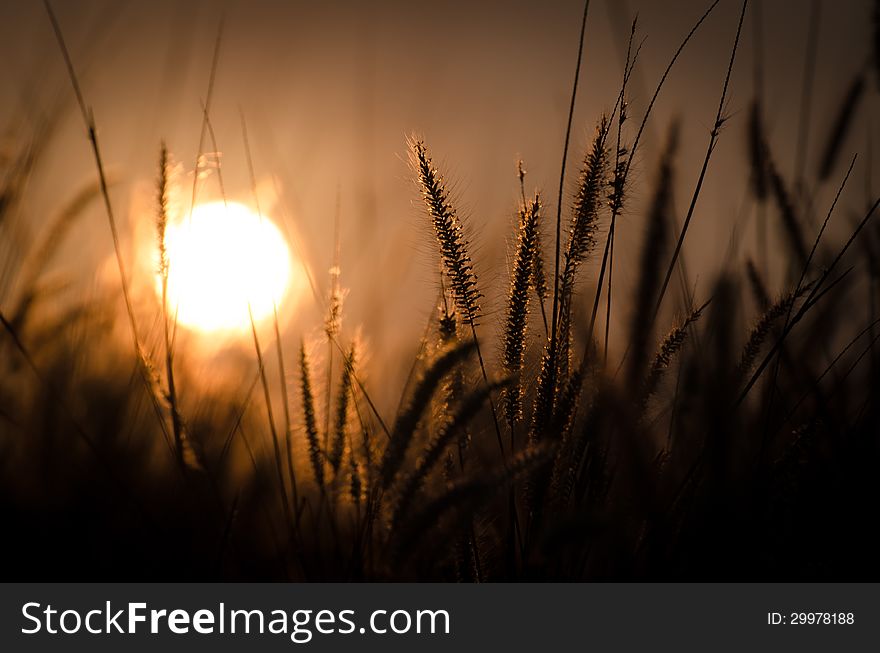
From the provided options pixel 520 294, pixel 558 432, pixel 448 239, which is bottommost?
pixel 558 432

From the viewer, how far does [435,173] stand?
3.89ft

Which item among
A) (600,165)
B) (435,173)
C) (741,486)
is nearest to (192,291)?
(435,173)

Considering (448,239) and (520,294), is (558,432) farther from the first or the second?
(448,239)

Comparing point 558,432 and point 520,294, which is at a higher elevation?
point 520,294

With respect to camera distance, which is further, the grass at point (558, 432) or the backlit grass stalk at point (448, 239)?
the backlit grass stalk at point (448, 239)

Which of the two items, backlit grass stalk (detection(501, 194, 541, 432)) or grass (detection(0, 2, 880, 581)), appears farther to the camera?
backlit grass stalk (detection(501, 194, 541, 432))

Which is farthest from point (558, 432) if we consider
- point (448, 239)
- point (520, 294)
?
point (448, 239)

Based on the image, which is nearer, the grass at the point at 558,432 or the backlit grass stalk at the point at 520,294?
the grass at the point at 558,432

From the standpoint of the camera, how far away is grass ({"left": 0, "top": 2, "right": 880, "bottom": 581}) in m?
0.99

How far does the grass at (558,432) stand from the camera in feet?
3.26

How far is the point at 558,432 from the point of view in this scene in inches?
43.0

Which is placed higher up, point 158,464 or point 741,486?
point 158,464

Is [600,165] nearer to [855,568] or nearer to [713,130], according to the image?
[713,130]

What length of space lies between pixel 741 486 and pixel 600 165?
1.87 ft
